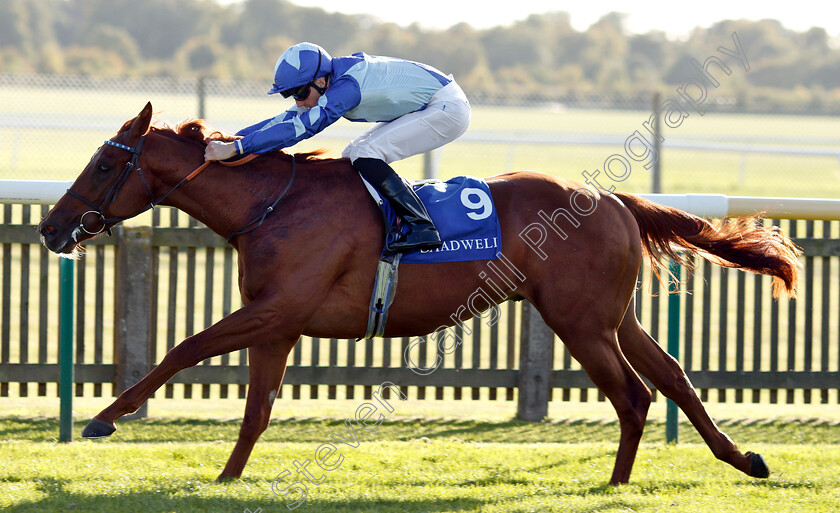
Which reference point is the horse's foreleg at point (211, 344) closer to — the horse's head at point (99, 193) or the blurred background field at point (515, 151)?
the horse's head at point (99, 193)

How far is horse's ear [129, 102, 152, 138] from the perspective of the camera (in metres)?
4.50

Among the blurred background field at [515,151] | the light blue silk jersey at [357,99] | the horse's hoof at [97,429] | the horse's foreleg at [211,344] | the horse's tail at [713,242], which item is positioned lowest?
the horse's hoof at [97,429]

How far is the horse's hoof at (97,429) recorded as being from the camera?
4.25m

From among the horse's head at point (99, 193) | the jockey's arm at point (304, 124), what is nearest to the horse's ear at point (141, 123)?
the horse's head at point (99, 193)

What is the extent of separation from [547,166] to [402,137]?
20022 mm

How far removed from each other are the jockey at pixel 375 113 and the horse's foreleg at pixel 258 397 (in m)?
0.77

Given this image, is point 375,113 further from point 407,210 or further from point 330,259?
point 330,259

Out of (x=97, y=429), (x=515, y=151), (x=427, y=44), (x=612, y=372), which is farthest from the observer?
(x=427, y=44)

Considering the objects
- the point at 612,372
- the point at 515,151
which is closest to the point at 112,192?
A: the point at 612,372

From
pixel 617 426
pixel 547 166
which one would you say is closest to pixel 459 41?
pixel 547 166

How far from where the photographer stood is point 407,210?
4570mm

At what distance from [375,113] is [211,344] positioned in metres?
1.32

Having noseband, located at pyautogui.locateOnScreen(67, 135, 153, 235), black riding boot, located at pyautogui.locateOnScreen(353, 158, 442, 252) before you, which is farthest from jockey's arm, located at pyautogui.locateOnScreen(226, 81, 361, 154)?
noseband, located at pyautogui.locateOnScreen(67, 135, 153, 235)

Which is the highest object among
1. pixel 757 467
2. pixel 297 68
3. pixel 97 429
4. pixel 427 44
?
pixel 427 44
